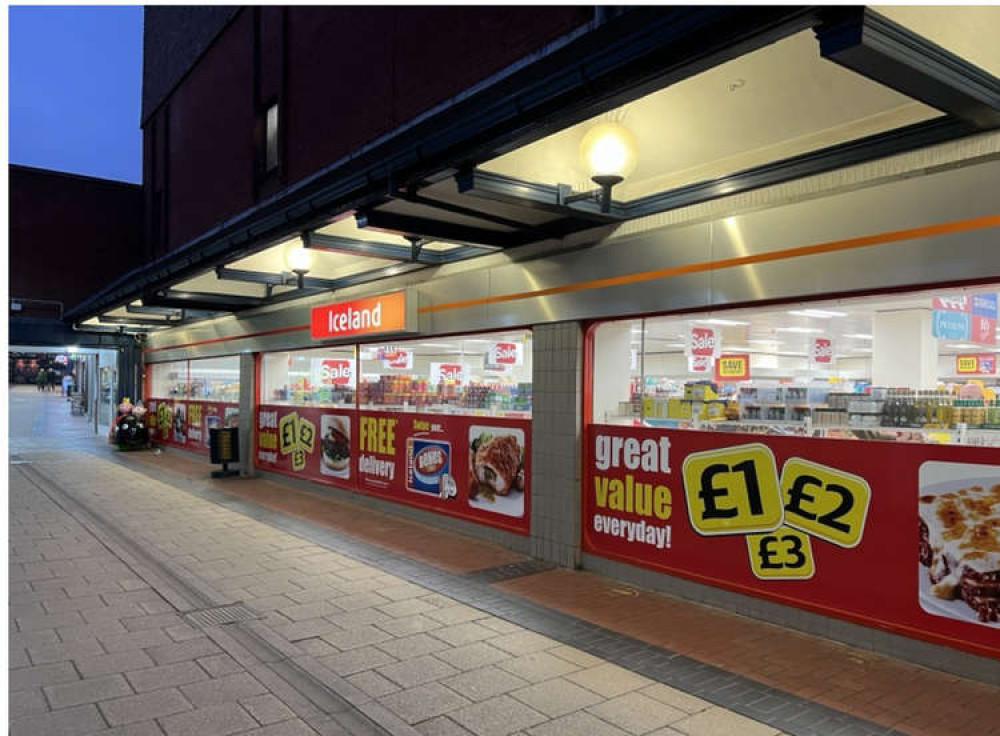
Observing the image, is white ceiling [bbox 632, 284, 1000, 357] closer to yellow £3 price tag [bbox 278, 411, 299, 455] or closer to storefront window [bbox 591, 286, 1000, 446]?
storefront window [bbox 591, 286, 1000, 446]

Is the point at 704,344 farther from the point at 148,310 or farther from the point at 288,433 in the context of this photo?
the point at 148,310

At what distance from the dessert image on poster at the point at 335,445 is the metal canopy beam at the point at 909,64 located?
8.91 metres

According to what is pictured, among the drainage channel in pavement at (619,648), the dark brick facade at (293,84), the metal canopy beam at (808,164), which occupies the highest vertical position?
the dark brick facade at (293,84)

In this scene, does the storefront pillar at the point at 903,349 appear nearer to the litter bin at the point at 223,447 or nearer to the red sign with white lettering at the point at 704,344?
the red sign with white lettering at the point at 704,344

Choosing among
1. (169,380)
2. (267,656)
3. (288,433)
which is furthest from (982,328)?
(169,380)

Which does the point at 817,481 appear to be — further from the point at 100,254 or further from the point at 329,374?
the point at 100,254

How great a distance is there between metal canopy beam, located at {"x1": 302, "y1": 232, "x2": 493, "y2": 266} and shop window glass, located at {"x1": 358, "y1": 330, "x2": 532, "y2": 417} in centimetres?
103

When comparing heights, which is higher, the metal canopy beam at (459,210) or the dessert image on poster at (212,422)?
the metal canopy beam at (459,210)

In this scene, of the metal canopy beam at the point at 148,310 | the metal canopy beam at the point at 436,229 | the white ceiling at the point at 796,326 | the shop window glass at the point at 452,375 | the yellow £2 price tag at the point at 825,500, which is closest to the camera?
the yellow £2 price tag at the point at 825,500

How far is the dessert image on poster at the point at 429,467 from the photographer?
8836mm

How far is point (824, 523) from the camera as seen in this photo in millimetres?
5098

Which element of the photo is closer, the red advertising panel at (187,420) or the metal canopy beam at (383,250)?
the metal canopy beam at (383,250)

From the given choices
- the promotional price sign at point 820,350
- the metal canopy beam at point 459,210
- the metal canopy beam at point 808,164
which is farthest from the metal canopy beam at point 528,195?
the promotional price sign at point 820,350

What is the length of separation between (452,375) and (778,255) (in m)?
5.32
